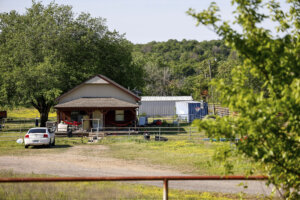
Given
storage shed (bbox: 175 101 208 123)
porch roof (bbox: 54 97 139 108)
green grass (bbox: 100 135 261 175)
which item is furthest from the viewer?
storage shed (bbox: 175 101 208 123)

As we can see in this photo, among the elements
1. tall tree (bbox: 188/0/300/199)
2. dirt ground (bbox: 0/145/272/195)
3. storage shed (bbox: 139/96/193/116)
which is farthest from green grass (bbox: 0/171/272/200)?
storage shed (bbox: 139/96/193/116)

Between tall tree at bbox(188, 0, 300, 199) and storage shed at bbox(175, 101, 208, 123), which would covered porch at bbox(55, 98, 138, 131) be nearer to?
storage shed at bbox(175, 101, 208, 123)

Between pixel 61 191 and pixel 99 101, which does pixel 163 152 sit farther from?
pixel 99 101

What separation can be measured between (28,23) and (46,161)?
114 feet

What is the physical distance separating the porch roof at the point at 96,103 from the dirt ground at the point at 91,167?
14.6 metres

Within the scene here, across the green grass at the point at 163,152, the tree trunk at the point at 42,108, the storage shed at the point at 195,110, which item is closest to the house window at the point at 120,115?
the green grass at the point at 163,152

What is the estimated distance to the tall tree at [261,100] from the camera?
5117 mm

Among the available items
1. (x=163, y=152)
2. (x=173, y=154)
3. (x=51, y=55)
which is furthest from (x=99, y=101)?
(x=173, y=154)

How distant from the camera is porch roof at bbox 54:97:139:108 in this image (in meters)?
38.7

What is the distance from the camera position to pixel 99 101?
133 ft

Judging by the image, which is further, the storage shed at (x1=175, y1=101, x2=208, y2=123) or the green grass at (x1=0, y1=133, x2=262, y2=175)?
the storage shed at (x1=175, y1=101, x2=208, y2=123)

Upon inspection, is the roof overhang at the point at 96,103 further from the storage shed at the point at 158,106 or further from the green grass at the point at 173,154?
the storage shed at the point at 158,106

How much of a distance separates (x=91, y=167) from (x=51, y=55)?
28675 mm

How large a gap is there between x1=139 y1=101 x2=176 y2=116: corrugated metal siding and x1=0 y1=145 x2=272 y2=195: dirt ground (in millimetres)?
41606
